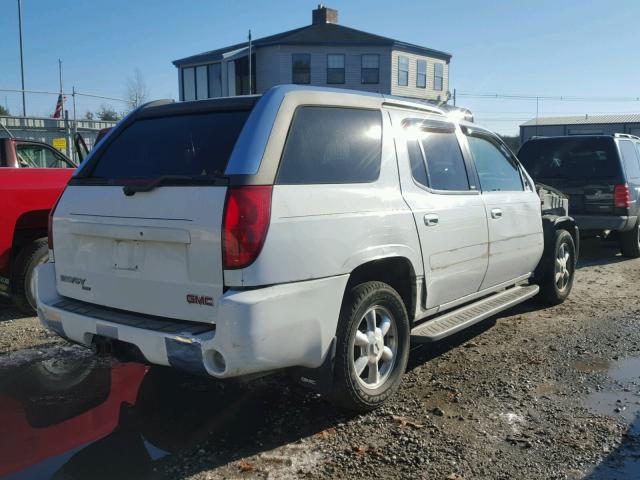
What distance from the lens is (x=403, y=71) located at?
3541 centimetres

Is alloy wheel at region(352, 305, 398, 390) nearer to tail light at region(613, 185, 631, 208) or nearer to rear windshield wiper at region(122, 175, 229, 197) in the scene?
rear windshield wiper at region(122, 175, 229, 197)

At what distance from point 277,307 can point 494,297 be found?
9.31 ft

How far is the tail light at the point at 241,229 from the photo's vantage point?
3025mm

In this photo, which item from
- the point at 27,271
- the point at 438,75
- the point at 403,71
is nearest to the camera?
the point at 27,271

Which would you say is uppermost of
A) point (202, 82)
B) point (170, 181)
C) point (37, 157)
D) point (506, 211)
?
point (202, 82)

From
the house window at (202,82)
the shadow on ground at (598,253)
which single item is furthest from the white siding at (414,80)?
the shadow on ground at (598,253)

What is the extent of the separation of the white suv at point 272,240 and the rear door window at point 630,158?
6.11 m

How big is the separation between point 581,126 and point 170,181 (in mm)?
48190

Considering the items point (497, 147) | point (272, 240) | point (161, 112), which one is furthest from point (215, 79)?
point (272, 240)

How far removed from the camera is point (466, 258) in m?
4.59

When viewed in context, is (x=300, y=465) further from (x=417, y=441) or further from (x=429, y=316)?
(x=429, y=316)

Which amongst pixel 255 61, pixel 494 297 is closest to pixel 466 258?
pixel 494 297

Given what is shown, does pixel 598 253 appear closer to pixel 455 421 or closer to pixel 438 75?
pixel 455 421

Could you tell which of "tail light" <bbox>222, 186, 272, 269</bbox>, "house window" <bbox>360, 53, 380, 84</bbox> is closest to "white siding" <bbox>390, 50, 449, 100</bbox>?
"house window" <bbox>360, 53, 380, 84</bbox>
